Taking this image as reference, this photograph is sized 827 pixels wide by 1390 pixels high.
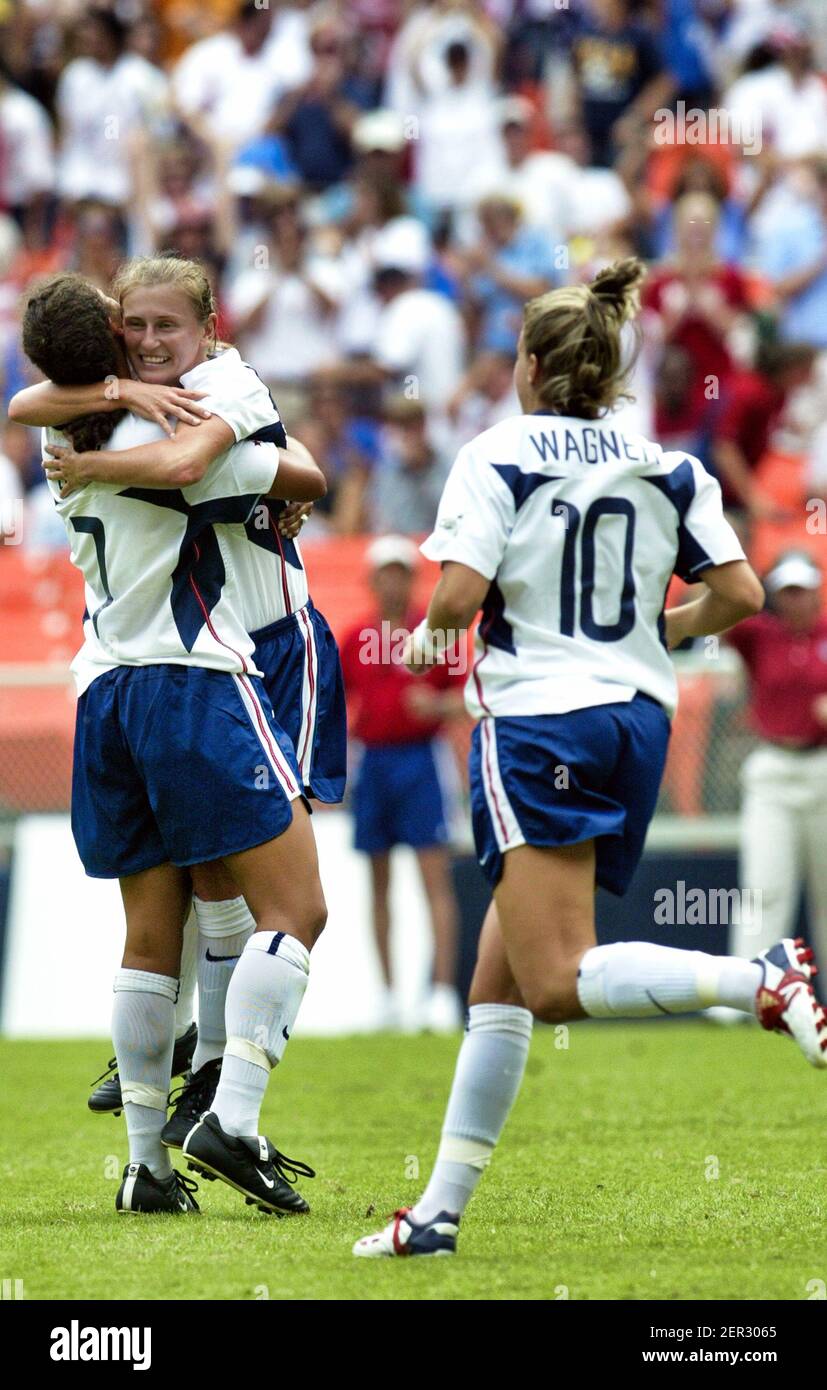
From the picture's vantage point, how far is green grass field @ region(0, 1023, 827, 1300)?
13.4 feet

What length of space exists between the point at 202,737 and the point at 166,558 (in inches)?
17.4

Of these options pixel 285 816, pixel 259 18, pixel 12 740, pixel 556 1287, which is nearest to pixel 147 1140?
pixel 285 816

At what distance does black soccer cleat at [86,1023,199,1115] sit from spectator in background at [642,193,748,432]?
7492 millimetres

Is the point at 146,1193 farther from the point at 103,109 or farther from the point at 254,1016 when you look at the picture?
the point at 103,109

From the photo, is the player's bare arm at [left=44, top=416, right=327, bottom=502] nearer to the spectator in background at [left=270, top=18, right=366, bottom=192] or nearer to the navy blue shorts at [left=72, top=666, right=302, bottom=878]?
the navy blue shorts at [left=72, top=666, right=302, bottom=878]

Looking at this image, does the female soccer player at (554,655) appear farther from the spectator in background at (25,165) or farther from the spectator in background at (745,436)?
the spectator in background at (25,165)

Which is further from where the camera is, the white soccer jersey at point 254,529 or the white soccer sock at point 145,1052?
the white soccer sock at point 145,1052

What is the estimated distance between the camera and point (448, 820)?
1084cm

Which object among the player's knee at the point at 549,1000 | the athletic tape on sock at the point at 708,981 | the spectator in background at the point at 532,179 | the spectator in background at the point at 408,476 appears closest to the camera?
the athletic tape on sock at the point at 708,981

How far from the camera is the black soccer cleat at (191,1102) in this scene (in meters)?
5.04

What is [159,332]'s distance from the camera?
190 inches

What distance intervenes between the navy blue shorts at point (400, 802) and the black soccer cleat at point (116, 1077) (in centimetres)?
485

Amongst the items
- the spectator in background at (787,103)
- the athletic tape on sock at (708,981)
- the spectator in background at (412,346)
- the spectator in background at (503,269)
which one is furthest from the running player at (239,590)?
the spectator in background at (787,103)
